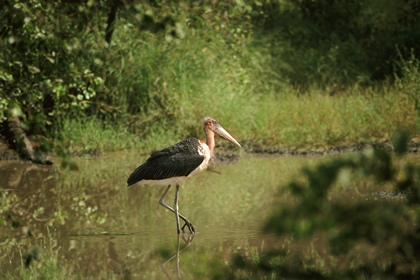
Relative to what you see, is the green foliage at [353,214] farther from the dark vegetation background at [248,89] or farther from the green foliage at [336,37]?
the green foliage at [336,37]

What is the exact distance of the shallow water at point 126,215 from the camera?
20.1ft

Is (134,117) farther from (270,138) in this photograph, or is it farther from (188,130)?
(270,138)

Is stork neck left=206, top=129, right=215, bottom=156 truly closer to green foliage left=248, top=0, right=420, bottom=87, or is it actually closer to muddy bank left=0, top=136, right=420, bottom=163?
muddy bank left=0, top=136, right=420, bottom=163

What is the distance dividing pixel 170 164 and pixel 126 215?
2.92 ft

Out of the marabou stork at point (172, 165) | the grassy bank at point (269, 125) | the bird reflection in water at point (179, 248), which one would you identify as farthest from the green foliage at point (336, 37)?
the bird reflection in water at point (179, 248)

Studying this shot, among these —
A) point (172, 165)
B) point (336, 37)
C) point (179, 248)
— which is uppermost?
point (336, 37)

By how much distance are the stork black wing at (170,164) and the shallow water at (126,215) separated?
1.66ft

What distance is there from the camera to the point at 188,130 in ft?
47.1

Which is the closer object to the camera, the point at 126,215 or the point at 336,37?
the point at 126,215

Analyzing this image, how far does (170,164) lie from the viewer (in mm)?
7961

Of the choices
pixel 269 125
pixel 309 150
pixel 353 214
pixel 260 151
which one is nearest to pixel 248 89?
pixel 269 125

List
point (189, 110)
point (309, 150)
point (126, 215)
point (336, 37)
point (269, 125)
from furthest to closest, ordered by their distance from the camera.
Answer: point (336, 37), point (269, 125), point (189, 110), point (309, 150), point (126, 215)

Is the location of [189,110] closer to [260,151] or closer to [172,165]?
[260,151]

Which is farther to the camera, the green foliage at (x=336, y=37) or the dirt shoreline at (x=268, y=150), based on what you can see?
the green foliage at (x=336, y=37)
